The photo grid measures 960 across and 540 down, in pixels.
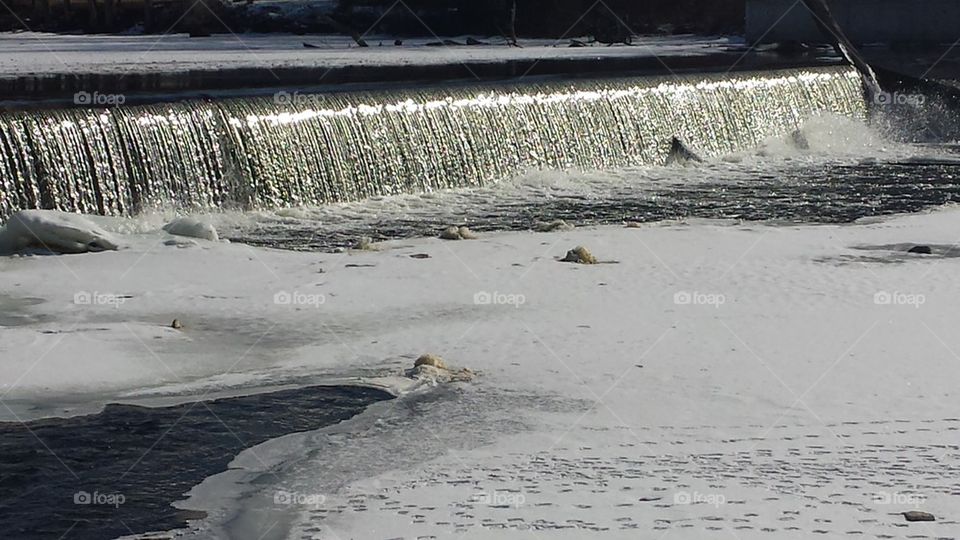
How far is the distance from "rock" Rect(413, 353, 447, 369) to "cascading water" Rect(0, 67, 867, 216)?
16.8 feet

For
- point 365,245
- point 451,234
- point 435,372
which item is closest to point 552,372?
point 435,372

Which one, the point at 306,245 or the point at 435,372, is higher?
the point at 306,245

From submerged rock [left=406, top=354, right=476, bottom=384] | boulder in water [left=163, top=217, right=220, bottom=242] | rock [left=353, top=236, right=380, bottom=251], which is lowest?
submerged rock [left=406, top=354, right=476, bottom=384]

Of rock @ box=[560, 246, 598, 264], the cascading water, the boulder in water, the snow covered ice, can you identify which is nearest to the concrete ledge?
the cascading water

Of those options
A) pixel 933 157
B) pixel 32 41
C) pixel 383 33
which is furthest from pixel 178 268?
pixel 383 33

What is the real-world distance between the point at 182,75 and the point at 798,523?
12881 mm

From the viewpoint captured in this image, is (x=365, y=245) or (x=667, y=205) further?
(x=667, y=205)

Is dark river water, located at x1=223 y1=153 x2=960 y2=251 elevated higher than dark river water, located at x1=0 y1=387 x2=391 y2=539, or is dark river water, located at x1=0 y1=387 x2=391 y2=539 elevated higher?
dark river water, located at x1=223 y1=153 x2=960 y2=251

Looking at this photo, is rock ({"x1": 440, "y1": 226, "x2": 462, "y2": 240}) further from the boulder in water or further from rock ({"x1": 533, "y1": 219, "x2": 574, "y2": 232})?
the boulder in water

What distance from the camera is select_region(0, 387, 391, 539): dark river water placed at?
495 cm

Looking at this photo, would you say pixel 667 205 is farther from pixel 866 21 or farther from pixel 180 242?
pixel 866 21

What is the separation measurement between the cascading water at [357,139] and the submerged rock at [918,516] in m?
7.72

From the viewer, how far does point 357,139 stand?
13.7 m

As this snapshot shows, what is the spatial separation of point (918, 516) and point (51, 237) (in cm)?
622
